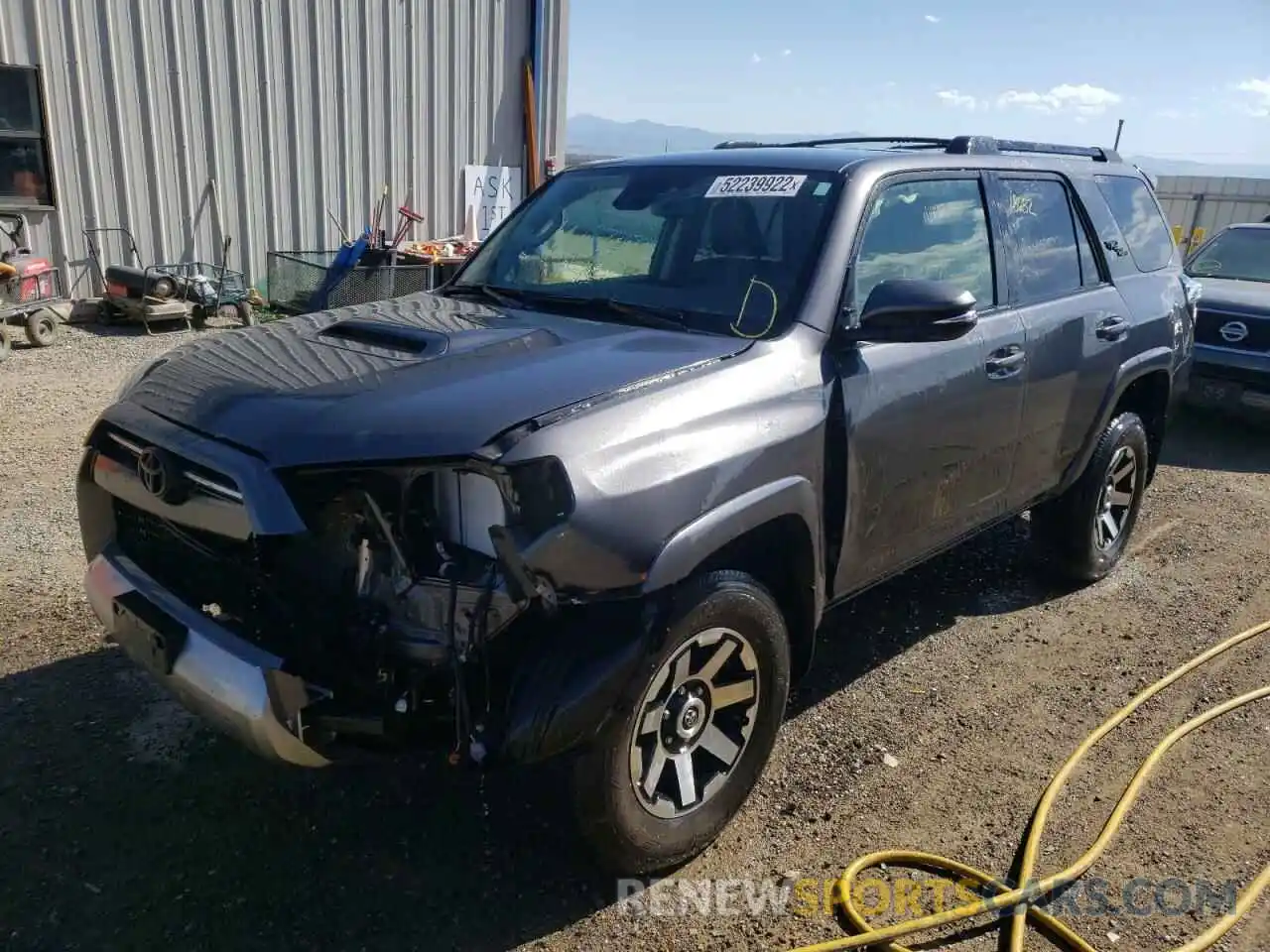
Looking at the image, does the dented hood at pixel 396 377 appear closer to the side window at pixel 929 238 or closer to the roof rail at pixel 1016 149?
Answer: the side window at pixel 929 238

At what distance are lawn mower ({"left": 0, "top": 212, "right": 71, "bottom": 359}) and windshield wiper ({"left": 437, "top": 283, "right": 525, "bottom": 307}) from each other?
6431 mm

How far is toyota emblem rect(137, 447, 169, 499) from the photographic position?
99.5 inches

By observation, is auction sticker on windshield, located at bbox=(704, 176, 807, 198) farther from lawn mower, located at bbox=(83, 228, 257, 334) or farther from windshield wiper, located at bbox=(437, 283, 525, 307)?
lawn mower, located at bbox=(83, 228, 257, 334)

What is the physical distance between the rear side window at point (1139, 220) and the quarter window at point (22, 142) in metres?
9.05

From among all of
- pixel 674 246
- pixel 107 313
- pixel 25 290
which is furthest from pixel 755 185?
pixel 107 313

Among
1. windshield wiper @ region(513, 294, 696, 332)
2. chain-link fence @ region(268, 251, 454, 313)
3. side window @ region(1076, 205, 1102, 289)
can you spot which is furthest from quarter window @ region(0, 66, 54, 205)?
side window @ region(1076, 205, 1102, 289)

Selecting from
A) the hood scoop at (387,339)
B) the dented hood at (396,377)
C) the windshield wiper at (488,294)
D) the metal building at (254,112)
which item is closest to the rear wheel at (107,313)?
the metal building at (254,112)

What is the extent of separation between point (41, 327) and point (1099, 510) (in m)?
8.67

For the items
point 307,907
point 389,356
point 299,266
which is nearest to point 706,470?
point 389,356

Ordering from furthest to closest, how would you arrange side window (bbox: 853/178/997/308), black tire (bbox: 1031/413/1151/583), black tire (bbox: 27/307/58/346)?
1. black tire (bbox: 27/307/58/346)
2. black tire (bbox: 1031/413/1151/583)
3. side window (bbox: 853/178/997/308)

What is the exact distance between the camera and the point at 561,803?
300 centimetres

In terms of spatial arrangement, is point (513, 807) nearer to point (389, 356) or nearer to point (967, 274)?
point (389, 356)

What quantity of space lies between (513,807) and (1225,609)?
11.9 feet

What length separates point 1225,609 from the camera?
15.6 ft
